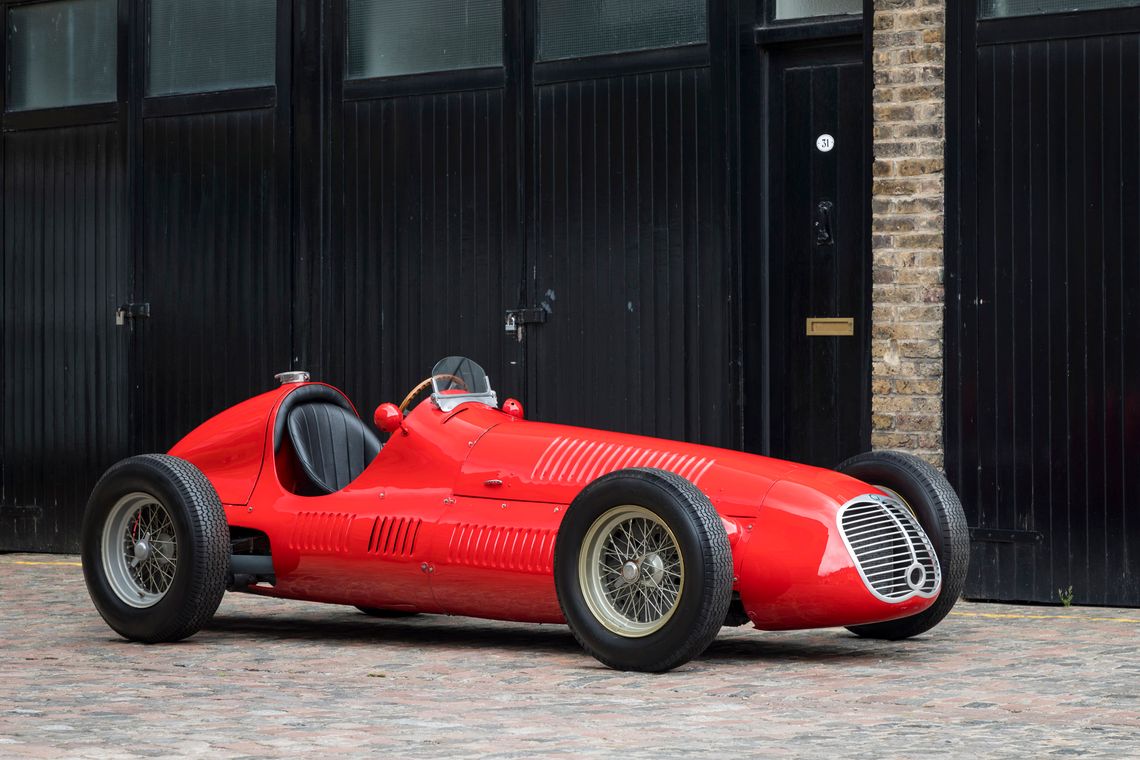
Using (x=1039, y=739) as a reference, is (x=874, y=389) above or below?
above

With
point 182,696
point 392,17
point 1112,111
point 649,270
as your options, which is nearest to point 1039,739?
point 182,696

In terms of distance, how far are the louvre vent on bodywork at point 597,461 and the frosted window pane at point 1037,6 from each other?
11.5 feet

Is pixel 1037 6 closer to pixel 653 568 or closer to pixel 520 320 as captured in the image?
pixel 520 320

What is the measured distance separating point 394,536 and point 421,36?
15.2 feet

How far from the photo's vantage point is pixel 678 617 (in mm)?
6496

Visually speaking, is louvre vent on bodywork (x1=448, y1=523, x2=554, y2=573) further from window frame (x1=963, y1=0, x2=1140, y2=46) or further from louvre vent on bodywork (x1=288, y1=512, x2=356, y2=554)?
window frame (x1=963, y1=0, x2=1140, y2=46)

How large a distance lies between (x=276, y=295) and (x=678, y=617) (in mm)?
5840

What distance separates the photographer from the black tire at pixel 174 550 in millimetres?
7562

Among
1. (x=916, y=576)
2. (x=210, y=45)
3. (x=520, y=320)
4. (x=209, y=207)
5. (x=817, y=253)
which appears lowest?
(x=916, y=576)

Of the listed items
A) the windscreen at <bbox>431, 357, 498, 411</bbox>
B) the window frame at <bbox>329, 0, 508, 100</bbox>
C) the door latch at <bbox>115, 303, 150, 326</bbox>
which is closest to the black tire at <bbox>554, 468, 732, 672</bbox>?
the windscreen at <bbox>431, 357, 498, 411</bbox>

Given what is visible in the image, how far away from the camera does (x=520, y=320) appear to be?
10.8 m

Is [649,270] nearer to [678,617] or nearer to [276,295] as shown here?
[276,295]

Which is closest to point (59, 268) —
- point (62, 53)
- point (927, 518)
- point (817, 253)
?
point (62, 53)

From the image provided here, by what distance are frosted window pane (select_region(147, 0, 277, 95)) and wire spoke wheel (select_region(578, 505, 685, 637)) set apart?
5.89m
